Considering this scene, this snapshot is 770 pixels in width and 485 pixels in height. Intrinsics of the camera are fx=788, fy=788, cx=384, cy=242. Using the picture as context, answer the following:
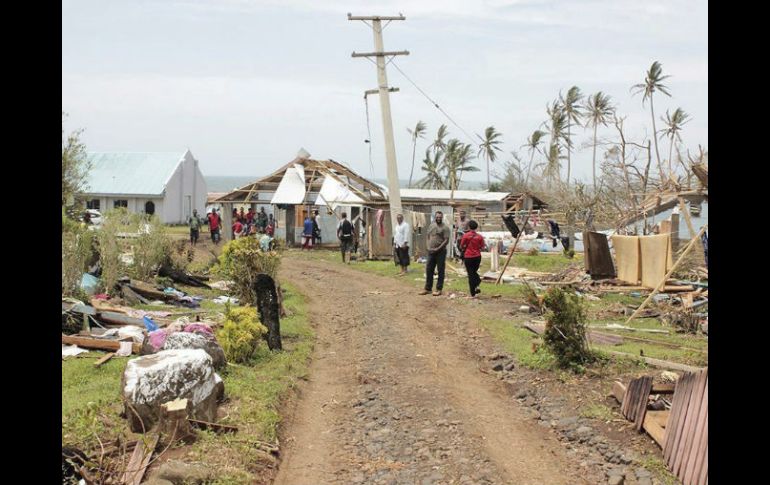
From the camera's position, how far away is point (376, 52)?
25531 millimetres

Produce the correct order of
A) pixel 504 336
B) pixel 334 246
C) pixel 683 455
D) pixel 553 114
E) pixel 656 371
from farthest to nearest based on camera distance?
pixel 553 114
pixel 334 246
pixel 504 336
pixel 656 371
pixel 683 455

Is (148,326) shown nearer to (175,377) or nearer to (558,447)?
(175,377)

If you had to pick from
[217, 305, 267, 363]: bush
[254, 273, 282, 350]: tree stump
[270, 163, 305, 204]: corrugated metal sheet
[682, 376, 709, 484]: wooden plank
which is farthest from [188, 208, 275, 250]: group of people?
[682, 376, 709, 484]: wooden plank

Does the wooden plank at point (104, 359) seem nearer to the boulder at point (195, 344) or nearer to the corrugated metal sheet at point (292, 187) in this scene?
the boulder at point (195, 344)

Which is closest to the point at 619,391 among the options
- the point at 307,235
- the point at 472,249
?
the point at 472,249

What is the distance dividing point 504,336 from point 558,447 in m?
5.23

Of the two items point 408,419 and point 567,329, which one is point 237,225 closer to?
point 567,329

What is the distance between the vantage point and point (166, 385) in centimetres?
785

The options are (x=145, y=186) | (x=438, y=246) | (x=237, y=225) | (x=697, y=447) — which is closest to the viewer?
(x=697, y=447)

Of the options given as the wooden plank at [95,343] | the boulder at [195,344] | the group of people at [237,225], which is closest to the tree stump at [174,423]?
the boulder at [195,344]

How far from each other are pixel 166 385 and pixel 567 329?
539cm

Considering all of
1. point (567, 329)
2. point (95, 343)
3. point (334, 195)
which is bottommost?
point (95, 343)
